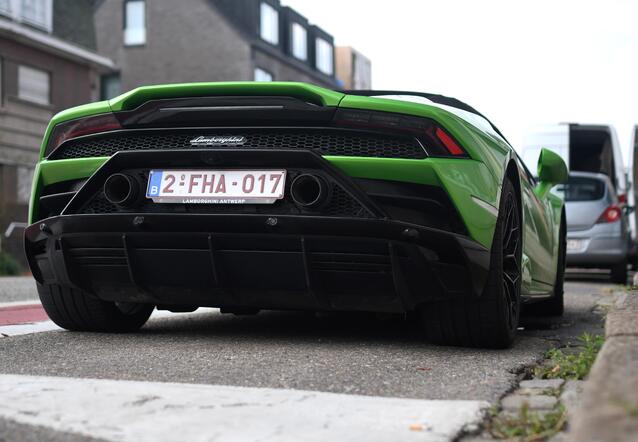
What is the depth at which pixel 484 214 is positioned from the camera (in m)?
3.68

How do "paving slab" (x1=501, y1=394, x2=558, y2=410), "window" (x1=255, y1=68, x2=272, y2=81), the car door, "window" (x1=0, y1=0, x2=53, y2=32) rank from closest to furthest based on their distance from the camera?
"paving slab" (x1=501, y1=394, x2=558, y2=410) → the car door → "window" (x1=0, y1=0, x2=53, y2=32) → "window" (x1=255, y1=68, x2=272, y2=81)

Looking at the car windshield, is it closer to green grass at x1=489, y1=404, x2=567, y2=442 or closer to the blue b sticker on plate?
the blue b sticker on plate

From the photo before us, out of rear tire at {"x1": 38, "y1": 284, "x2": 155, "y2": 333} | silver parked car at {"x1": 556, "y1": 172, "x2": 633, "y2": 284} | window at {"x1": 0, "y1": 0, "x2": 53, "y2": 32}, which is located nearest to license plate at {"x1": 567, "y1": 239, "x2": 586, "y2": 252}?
silver parked car at {"x1": 556, "y1": 172, "x2": 633, "y2": 284}

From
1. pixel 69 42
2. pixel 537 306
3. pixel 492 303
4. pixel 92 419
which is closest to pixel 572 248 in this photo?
pixel 537 306

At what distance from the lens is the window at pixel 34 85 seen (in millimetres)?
21516

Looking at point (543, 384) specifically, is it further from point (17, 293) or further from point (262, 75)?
point (262, 75)

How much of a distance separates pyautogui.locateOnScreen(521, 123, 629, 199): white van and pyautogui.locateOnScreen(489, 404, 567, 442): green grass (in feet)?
40.6

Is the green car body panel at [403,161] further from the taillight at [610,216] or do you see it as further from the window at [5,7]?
the window at [5,7]

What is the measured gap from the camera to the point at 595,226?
1223 centimetres

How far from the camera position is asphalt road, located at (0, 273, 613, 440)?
3.02 metres

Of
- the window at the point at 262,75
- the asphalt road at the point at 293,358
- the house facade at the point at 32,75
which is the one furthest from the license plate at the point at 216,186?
the window at the point at 262,75

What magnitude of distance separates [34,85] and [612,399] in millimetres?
21846

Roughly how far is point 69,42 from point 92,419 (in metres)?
22.1

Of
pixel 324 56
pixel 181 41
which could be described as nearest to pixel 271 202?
pixel 181 41
